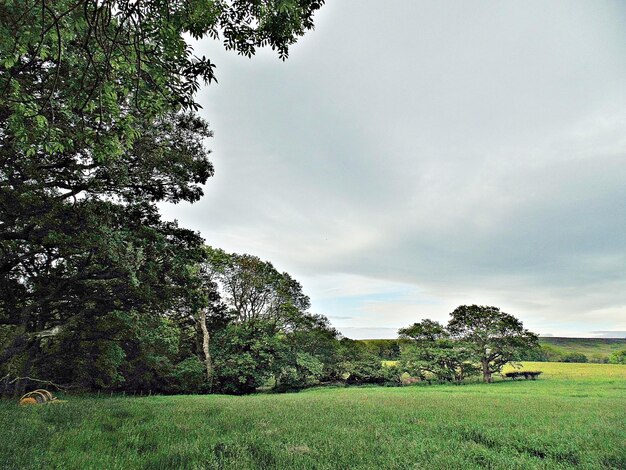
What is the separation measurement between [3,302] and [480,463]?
65.4 feet

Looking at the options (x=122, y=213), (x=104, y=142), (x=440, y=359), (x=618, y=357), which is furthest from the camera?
(x=618, y=357)

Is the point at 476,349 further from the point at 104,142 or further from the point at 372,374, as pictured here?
the point at 104,142

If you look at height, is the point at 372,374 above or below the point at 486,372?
below

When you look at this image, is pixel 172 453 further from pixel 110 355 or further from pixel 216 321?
pixel 216 321

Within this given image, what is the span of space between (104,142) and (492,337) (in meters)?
45.2

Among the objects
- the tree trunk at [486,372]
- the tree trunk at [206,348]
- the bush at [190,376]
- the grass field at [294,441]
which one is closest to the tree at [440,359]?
the tree trunk at [486,372]

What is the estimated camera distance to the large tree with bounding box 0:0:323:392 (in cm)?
428

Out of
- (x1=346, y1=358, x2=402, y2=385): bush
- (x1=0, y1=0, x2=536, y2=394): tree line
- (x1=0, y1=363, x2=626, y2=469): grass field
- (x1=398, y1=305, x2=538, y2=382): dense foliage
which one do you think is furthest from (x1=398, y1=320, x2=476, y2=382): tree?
(x1=0, y1=363, x2=626, y2=469): grass field

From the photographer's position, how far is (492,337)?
1554 inches

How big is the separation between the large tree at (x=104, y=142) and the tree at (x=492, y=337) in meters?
39.1

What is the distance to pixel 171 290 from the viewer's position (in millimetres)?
12914

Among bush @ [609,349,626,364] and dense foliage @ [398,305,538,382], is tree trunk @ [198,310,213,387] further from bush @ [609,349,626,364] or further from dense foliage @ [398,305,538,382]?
bush @ [609,349,626,364]

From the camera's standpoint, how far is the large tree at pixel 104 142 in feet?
14.0

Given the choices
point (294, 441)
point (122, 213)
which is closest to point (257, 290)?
point (122, 213)
